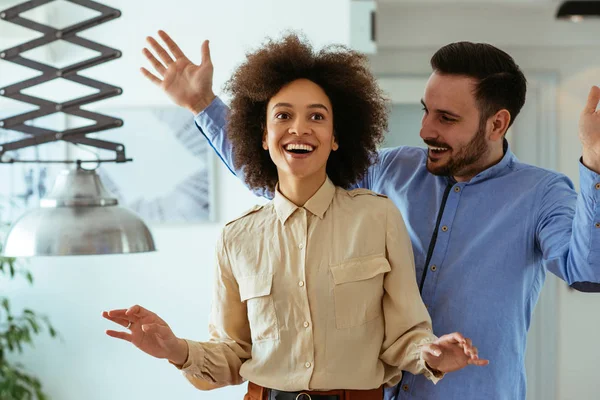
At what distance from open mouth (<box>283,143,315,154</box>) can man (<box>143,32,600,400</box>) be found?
0.12 meters

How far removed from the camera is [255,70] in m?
1.56

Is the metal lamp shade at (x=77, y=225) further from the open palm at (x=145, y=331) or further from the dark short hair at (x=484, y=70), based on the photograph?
the dark short hair at (x=484, y=70)

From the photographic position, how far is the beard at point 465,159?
166 centimetres

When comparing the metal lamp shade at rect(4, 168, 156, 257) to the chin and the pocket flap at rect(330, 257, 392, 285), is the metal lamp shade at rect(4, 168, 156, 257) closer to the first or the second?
the pocket flap at rect(330, 257, 392, 285)

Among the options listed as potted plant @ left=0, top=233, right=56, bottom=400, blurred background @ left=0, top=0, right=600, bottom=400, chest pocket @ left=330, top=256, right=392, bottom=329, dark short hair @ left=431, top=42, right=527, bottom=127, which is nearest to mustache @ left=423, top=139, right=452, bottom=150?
dark short hair @ left=431, top=42, right=527, bottom=127

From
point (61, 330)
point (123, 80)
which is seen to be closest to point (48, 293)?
point (61, 330)

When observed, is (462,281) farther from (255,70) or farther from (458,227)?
(255,70)

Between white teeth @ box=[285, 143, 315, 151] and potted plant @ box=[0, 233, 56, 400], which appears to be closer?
white teeth @ box=[285, 143, 315, 151]

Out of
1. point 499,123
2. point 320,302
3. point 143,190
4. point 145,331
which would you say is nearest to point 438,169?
point 499,123

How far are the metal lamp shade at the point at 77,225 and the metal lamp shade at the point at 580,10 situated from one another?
264 cm

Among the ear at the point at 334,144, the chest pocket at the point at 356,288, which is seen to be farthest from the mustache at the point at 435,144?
the chest pocket at the point at 356,288

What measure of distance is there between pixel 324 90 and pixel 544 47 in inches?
139

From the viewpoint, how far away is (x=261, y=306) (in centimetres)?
148

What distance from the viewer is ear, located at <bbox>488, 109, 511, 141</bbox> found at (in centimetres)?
170
